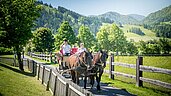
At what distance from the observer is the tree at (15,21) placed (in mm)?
25913

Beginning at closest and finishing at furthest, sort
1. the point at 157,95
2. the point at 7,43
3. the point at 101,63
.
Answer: the point at 157,95
the point at 101,63
the point at 7,43

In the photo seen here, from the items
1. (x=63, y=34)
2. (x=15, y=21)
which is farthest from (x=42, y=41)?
(x=15, y=21)

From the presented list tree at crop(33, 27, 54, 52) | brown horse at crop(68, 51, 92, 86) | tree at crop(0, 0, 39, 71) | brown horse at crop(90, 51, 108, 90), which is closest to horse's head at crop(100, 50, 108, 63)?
brown horse at crop(90, 51, 108, 90)

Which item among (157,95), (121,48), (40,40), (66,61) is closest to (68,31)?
(40,40)

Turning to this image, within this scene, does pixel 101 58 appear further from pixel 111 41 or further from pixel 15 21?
pixel 111 41

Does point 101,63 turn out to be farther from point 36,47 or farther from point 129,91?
point 36,47

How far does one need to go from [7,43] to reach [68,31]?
5300cm

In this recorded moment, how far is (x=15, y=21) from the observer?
2606cm

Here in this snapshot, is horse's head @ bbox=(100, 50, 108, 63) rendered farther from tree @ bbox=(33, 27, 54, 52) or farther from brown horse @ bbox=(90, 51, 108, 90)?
tree @ bbox=(33, 27, 54, 52)

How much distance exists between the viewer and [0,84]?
12602 mm

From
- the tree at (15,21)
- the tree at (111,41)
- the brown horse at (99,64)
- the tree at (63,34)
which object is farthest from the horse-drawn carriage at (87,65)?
the tree at (111,41)

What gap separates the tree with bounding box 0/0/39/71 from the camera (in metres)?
25.9

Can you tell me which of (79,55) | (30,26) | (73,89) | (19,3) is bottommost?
(73,89)

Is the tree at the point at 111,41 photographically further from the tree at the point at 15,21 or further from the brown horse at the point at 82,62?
the brown horse at the point at 82,62
